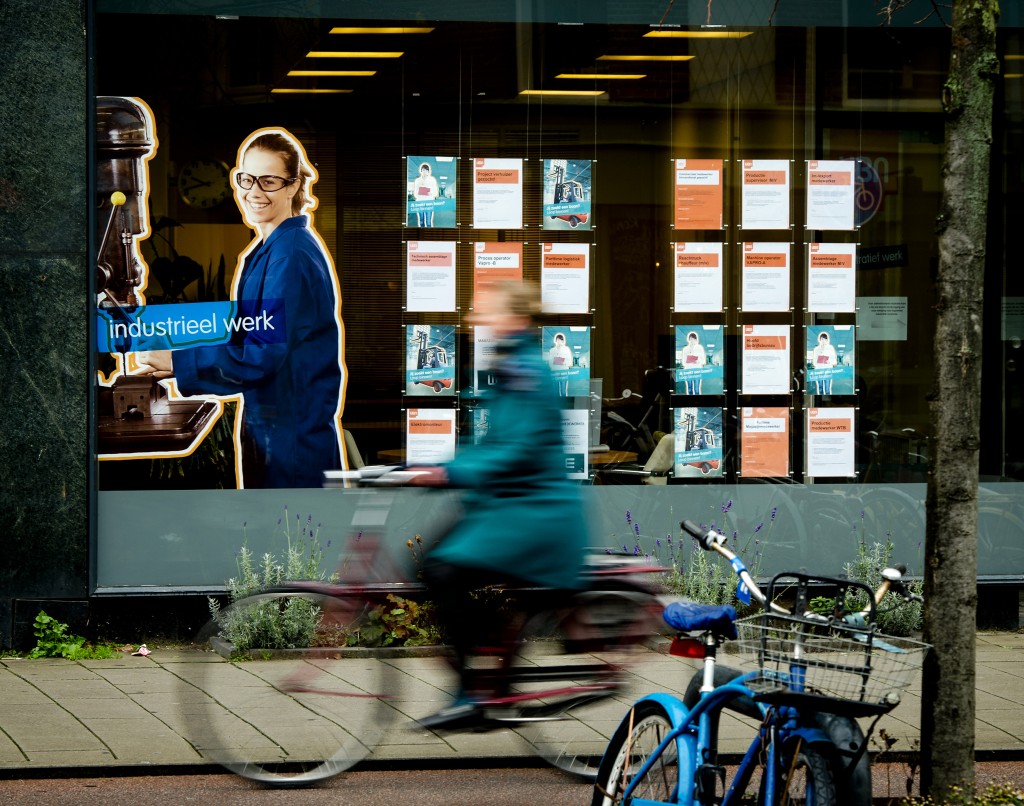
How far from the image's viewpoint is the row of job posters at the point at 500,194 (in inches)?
360

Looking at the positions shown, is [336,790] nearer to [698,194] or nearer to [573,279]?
[573,279]

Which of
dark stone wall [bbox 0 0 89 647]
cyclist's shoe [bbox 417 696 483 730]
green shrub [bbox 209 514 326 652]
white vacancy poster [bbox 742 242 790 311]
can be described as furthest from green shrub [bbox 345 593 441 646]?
white vacancy poster [bbox 742 242 790 311]

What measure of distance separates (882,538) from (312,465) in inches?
155

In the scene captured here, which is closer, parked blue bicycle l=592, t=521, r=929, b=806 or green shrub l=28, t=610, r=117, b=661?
parked blue bicycle l=592, t=521, r=929, b=806

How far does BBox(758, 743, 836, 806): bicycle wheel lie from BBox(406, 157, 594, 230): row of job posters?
584cm

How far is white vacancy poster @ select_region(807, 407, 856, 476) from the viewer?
31.0ft

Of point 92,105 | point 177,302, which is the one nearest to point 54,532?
point 177,302

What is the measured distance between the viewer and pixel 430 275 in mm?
9164

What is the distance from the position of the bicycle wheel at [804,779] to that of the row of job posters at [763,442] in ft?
18.1

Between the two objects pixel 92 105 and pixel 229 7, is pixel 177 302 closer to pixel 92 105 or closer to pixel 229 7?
pixel 92 105

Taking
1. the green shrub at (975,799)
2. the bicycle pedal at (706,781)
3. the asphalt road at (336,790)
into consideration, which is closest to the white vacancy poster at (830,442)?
the asphalt road at (336,790)

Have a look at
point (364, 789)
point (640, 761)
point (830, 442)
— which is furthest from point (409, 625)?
point (640, 761)

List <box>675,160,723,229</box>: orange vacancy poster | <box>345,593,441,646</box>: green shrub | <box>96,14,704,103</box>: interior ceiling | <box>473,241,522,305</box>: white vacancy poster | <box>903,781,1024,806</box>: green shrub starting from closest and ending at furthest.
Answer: <box>903,781,1024,806</box>: green shrub → <box>345,593,441,646</box>: green shrub → <box>96,14,704,103</box>: interior ceiling → <box>473,241,522,305</box>: white vacancy poster → <box>675,160,723,229</box>: orange vacancy poster

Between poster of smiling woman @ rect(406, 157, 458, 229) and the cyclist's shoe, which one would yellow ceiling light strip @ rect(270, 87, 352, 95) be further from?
the cyclist's shoe
